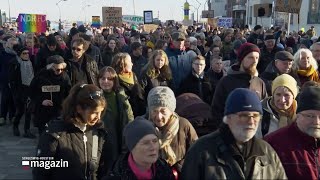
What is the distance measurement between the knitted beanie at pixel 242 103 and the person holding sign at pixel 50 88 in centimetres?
399

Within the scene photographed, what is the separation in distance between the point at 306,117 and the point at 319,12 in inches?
1222

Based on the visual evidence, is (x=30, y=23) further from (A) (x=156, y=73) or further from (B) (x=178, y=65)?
(A) (x=156, y=73)

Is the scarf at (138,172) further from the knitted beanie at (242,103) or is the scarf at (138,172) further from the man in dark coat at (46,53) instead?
the man in dark coat at (46,53)

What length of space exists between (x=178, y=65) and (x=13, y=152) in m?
3.13

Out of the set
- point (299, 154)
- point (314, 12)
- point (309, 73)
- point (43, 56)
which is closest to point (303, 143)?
point (299, 154)

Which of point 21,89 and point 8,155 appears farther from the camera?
Answer: point 21,89

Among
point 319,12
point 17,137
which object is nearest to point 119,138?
point 17,137

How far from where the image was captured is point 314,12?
32.4 meters

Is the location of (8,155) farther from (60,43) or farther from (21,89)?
(60,43)

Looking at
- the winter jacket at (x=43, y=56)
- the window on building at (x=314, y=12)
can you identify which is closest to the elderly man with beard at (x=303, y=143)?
the winter jacket at (x=43, y=56)

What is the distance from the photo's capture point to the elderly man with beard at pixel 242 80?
475cm

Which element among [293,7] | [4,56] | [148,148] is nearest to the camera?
[148,148]

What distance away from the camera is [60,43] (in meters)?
10.1

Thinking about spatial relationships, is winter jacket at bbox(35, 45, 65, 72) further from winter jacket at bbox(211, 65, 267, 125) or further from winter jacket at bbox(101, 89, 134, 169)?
winter jacket at bbox(211, 65, 267, 125)
